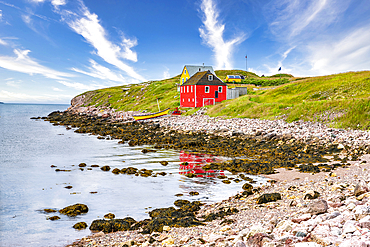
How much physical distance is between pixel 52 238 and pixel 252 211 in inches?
285

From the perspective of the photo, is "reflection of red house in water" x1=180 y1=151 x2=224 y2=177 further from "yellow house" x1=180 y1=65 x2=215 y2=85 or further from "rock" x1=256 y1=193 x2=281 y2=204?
"yellow house" x1=180 y1=65 x2=215 y2=85

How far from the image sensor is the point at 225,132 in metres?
29.3

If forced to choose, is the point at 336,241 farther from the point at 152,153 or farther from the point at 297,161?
the point at 152,153

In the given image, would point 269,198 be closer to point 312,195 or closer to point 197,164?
point 312,195

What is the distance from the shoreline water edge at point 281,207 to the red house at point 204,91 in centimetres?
3120

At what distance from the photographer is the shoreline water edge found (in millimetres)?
5258

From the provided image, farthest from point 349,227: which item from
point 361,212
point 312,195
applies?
point 312,195

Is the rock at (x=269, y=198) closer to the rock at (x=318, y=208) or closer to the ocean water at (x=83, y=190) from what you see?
the ocean water at (x=83, y=190)

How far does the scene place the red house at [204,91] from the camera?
5322cm

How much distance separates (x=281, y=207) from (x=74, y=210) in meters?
8.52

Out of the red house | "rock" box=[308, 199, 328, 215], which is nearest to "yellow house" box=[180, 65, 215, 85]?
the red house

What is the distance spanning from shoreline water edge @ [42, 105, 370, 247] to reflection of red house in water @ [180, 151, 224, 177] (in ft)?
3.46

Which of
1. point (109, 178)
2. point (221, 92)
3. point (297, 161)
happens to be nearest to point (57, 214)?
point (109, 178)

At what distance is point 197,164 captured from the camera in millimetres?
18094
